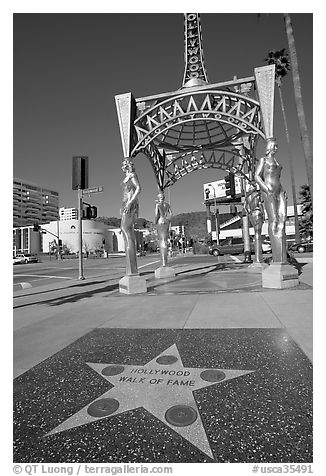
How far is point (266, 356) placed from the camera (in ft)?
9.78

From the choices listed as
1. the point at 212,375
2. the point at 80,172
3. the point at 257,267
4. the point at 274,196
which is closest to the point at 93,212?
the point at 80,172

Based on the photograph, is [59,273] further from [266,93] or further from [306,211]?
[306,211]

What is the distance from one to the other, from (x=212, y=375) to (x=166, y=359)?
632mm

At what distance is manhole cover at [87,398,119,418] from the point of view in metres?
2.10

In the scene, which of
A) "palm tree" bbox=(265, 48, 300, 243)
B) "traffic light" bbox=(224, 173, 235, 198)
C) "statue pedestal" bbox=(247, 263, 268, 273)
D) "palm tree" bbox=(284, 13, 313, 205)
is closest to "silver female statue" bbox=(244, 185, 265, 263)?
"statue pedestal" bbox=(247, 263, 268, 273)

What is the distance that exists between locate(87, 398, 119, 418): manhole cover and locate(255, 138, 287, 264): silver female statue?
6.56 meters

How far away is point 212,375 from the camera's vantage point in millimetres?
2609

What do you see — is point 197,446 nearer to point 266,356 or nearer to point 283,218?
point 266,356

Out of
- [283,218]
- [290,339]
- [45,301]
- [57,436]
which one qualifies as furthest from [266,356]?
[45,301]

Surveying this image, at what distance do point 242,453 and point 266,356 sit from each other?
60.4 inches

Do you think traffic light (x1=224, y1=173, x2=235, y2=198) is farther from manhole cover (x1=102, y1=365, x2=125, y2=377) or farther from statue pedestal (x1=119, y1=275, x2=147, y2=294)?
manhole cover (x1=102, y1=365, x2=125, y2=377)

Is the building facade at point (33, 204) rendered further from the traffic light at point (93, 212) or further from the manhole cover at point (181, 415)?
the manhole cover at point (181, 415)

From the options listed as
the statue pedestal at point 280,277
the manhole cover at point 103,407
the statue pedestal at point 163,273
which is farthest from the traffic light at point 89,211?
the manhole cover at point 103,407

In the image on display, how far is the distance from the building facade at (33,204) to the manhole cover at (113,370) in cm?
12955
